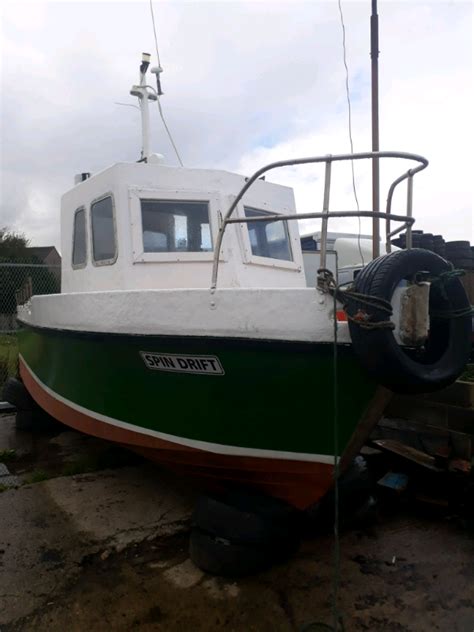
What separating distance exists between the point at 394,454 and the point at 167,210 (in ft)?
8.48

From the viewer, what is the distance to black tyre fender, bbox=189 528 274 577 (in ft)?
9.87

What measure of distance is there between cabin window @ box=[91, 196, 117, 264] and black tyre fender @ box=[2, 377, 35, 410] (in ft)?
9.20

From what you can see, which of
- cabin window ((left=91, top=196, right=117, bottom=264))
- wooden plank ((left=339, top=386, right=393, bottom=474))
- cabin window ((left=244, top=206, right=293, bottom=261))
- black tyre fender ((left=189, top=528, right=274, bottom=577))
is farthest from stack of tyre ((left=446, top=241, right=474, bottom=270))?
black tyre fender ((left=189, top=528, right=274, bottom=577))

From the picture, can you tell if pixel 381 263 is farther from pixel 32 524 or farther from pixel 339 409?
pixel 32 524

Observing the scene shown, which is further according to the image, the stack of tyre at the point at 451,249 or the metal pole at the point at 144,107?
the stack of tyre at the point at 451,249

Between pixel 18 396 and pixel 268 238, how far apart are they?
390 centimetres

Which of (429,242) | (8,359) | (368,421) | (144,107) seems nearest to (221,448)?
(368,421)

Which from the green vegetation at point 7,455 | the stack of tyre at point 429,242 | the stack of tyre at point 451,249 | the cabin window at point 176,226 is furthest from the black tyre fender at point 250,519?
the stack of tyre at point 451,249

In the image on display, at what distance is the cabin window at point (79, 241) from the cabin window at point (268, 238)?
4.88ft

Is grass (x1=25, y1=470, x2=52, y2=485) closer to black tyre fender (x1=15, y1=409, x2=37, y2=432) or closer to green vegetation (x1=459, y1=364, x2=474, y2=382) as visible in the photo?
black tyre fender (x1=15, y1=409, x2=37, y2=432)

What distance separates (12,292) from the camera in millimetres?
9844

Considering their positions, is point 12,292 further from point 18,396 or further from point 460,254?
point 460,254

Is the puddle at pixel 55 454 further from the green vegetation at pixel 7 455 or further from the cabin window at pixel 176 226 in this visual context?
the cabin window at pixel 176 226

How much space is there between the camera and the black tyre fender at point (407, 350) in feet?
8.05
